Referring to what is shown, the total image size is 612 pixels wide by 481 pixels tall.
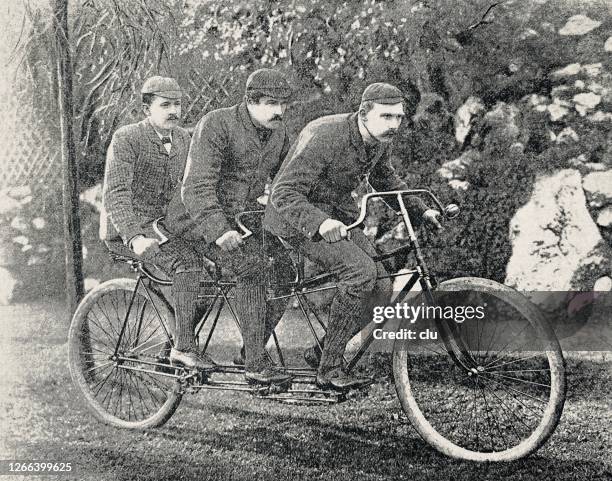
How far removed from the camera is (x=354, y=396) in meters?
3.36

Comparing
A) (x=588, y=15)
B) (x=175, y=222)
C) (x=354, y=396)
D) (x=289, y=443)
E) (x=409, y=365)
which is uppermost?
(x=588, y=15)

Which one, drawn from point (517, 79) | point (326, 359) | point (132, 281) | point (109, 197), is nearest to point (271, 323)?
point (326, 359)

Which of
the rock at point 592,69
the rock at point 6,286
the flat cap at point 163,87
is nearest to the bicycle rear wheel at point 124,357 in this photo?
the rock at point 6,286

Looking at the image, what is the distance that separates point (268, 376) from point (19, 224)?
1.75m

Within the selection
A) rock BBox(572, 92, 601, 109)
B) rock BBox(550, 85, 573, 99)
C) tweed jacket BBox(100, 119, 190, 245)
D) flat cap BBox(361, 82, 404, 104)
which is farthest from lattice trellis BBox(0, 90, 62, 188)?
rock BBox(572, 92, 601, 109)

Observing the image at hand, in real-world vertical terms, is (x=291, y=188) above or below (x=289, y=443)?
above

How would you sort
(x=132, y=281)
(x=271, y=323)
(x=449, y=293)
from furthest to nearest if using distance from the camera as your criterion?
(x=132, y=281), (x=271, y=323), (x=449, y=293)

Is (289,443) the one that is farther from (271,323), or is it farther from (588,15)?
(588,15)

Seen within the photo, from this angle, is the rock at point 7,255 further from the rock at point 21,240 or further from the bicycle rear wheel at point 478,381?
the bicycle rear wheel at point 478,381

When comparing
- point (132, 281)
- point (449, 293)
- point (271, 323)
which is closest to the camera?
point (449, 293)

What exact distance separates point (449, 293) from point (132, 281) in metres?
1.69

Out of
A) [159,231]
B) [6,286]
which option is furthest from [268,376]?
[6,286]

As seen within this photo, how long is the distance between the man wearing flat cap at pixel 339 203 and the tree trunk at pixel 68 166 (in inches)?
49.8

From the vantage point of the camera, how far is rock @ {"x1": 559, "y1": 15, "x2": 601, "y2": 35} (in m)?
3.42
